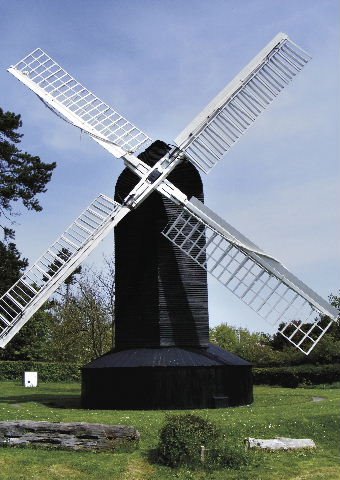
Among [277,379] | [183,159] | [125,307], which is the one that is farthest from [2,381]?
[183,159]

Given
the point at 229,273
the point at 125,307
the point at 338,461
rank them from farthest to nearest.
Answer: the point at 125,307, the point at 229,273, the point at 338,461

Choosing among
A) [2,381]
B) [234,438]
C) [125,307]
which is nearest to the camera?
[234,438]

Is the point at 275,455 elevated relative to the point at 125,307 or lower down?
lower down

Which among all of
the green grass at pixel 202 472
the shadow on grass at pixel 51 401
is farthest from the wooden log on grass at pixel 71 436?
the shadow on grass at pixel 51 401

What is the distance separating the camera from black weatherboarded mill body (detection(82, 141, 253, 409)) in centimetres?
2133

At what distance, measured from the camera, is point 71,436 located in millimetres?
14133

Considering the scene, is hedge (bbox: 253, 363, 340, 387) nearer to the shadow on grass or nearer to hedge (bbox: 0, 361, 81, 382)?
hedge (bbox: 0, 361, 81, 382)

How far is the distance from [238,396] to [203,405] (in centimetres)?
164

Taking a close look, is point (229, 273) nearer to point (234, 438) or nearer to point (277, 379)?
point (234, 438)

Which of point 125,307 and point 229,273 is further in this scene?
point 125,307

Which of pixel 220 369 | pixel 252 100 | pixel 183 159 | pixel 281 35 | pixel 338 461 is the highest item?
pixel 281 35

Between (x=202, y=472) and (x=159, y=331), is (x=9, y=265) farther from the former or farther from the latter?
(x=202, y=472)

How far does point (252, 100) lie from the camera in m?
23.5

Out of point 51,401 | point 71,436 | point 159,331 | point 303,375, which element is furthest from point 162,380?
point 303,375
